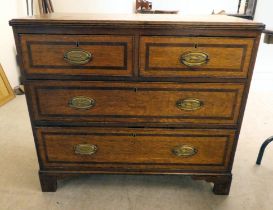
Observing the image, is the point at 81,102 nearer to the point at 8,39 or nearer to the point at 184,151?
the point at 184,151

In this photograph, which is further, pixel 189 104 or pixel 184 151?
pixel 184 151

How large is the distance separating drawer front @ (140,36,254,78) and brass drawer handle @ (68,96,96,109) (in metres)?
0.27

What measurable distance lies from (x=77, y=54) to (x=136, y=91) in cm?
30

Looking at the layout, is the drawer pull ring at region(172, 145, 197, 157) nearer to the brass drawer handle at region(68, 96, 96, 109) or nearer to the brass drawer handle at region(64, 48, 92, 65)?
the brass drawer handle at region(68, 96, 96, 109)

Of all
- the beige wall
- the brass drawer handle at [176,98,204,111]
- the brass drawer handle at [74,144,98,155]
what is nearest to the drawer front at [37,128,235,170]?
the brass drawer handle at [74,144,98,155]

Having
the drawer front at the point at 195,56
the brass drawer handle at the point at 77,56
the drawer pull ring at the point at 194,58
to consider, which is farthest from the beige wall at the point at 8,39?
the drawer pull ring at the point at 194,58

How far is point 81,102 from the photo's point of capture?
44.9 inches

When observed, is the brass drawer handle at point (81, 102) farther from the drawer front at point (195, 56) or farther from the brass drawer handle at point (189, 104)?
the brass drawer handle at point (189, 104)

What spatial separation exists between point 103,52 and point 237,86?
1.97 ft

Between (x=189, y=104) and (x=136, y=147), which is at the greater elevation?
(x=189, y=104)

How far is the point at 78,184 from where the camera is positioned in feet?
4.62

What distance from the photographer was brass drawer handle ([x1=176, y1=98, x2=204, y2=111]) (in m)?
1.13

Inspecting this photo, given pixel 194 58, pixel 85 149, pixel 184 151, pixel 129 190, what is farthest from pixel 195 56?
pixel 129 190

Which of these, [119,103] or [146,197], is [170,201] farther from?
[119,103]
